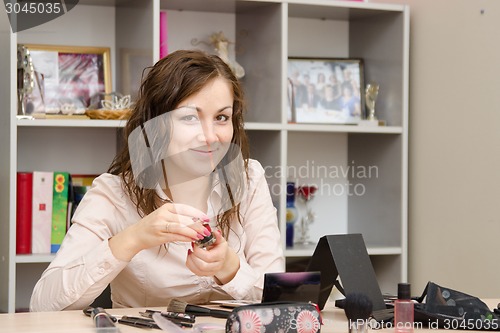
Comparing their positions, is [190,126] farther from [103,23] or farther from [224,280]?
[103,23]

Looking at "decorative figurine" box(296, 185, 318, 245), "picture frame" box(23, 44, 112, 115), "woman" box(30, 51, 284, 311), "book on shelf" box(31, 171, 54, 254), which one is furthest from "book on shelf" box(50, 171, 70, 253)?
"decorative figurine" box(296, 185, 318, 245)

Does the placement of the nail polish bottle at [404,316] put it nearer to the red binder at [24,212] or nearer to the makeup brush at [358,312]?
the makeup brush at [358,312]

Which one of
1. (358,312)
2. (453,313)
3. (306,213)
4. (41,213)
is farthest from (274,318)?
(306,213)

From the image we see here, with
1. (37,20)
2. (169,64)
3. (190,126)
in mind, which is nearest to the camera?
(190,126)

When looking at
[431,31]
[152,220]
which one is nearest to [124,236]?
[152,220]

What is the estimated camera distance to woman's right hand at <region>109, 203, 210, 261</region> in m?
1.67

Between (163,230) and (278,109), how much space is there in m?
1.54

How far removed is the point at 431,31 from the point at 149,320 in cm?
203

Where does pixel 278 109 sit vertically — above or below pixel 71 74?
below

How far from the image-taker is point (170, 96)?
6.61 ft

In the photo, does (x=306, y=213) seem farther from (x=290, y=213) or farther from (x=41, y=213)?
(x=41, y=213)

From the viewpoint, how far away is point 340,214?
3.68m

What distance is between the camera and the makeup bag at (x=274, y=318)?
1.44 m

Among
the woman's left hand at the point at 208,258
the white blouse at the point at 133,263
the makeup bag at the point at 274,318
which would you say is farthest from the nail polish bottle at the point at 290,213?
the makeup bag at the point at 274,318
